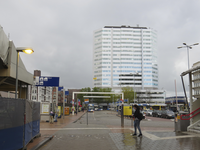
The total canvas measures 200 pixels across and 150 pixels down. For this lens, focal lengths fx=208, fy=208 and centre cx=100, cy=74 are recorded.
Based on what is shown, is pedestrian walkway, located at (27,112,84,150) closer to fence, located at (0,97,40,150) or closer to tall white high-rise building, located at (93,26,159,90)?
fence, located at (0,97,40,150)

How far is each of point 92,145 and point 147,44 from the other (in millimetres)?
147365

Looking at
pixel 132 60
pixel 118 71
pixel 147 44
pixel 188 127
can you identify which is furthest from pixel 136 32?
→ pixel 188 127

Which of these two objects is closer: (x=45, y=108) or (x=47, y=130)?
(x=47, y=130)

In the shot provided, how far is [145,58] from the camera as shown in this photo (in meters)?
148

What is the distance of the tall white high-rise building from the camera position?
145m

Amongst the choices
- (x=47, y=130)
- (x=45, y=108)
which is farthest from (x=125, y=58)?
(x=47, y=130)

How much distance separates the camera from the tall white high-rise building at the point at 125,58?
145125mm

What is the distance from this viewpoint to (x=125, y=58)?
5802 inches

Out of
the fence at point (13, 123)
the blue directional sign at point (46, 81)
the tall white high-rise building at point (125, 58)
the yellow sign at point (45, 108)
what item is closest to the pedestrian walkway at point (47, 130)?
the fence at point (13, 123)

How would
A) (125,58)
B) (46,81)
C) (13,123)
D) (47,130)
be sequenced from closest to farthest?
(13,123) < (47,130) < (46,81) < (125,58)

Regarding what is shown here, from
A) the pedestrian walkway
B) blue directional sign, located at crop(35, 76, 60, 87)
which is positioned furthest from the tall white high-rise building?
the pedestrian walkway

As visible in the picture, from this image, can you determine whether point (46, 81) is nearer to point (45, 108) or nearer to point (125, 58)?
point (45, 108)

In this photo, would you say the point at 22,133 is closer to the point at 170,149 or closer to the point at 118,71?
the point at 170,149

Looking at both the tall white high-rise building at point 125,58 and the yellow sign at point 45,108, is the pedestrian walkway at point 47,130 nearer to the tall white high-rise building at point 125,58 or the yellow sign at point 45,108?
the yellow sign at point 45,108
